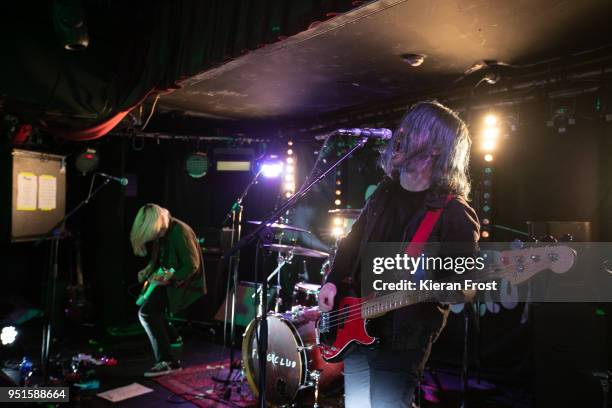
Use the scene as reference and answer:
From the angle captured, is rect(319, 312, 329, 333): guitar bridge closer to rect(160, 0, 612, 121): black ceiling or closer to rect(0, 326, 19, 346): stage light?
rect(160, 0, 612, 121): black ceiling

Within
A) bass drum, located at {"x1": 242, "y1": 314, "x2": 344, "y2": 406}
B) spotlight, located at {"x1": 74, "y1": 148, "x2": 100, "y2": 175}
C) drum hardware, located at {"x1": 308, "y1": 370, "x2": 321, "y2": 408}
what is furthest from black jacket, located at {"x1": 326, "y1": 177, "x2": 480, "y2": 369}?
spotlight, located at {"x1": 74, "y1": 148, "x2": 100, "y2": 175}

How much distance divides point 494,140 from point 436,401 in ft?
10.3

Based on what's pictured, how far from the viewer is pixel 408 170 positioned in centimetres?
→ 204

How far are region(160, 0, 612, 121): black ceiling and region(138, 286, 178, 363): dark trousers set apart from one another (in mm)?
2482

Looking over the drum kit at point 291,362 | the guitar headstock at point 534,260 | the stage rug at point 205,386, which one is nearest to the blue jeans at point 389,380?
the guitar headstock at point 534,260

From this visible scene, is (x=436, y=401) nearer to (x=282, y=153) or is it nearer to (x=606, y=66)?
(x=606, y=66)

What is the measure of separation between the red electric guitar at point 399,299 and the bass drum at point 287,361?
2037 millimetres

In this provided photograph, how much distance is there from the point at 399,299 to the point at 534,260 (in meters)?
0.71

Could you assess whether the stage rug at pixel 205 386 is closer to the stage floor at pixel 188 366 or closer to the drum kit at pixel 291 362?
the stage floor at pixel 188 366

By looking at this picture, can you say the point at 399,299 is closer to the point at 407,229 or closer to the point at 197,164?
the point at 407,229

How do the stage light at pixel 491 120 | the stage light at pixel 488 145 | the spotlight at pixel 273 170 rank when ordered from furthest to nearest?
the spotlight at pixel 273 170 → the stage light at pixel 488 145 → the stage light at pixel 491 120

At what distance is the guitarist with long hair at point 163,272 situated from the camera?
16.7 ft

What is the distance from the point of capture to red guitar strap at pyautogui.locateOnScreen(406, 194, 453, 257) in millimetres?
1895

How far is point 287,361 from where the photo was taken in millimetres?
4148
